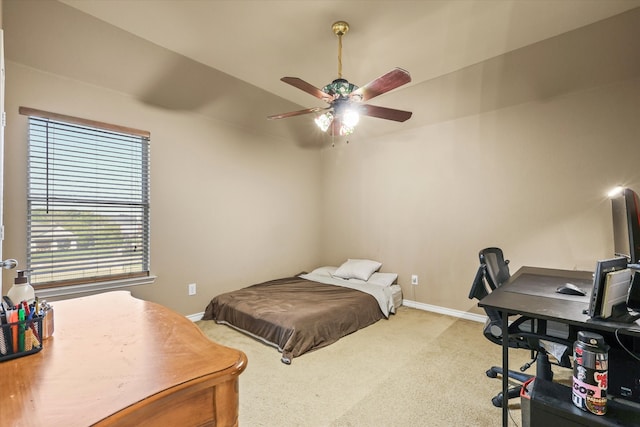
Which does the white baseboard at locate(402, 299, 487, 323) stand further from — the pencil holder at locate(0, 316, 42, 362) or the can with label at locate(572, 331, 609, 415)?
the pencil holder at locate(0, 316, 42, 362)

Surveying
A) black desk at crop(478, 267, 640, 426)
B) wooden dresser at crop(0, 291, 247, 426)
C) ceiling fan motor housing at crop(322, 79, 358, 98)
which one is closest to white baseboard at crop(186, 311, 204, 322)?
wooden dresser at crop(0, 291, 247, 426)

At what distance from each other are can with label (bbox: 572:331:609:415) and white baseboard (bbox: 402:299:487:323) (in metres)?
2.32

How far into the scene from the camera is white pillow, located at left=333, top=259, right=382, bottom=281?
421cm

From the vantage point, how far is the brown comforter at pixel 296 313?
9.18 feet

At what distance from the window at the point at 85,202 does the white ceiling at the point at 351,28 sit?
1048 millimetres

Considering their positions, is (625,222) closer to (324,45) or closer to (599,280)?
(599,280)

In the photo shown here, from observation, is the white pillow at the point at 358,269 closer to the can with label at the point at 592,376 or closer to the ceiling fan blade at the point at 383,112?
the ceiling fan blade at the point at 383,112

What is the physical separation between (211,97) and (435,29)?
2.37 m

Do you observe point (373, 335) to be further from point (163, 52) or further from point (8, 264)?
point (163, 52)

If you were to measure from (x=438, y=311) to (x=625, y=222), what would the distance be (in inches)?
81.9

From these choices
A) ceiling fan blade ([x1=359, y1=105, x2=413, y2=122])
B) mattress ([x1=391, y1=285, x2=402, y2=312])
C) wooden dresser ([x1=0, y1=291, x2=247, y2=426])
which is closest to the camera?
wooden dresser ([x1=0, y1=291, x2=247, y2=426])

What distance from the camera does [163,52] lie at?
2.78 metres

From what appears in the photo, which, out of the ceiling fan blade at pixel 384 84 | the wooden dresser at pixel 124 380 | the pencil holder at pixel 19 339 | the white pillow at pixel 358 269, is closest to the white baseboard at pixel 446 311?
the white pillow at pixel 358 269

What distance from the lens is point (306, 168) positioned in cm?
499
